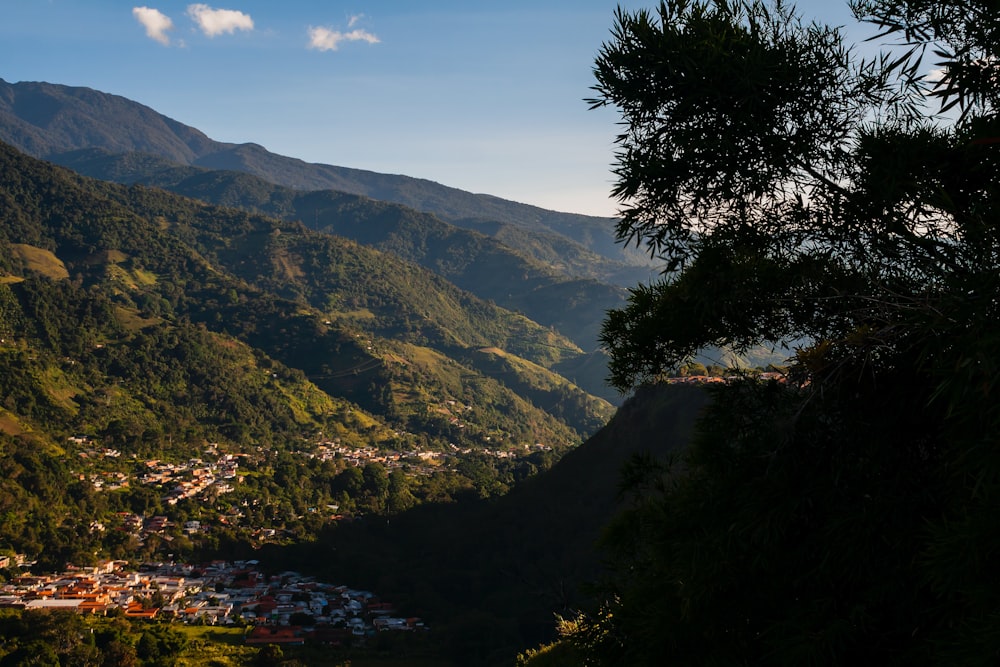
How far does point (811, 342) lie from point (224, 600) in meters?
35.4

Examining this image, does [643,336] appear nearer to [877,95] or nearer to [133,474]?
[877,95]

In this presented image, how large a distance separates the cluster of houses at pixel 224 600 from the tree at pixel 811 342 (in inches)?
1077

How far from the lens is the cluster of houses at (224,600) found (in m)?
30.8

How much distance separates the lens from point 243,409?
7731 cm

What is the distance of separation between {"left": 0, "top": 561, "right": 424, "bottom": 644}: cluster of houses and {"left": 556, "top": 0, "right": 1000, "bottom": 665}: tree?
27355mm

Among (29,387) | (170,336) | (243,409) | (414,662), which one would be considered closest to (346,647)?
(414,662)

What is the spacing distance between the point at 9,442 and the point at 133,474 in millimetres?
8201

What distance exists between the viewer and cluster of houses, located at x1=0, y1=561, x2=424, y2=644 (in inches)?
1212

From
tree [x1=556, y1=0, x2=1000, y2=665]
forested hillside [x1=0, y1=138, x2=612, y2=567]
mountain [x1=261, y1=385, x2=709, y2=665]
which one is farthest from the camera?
forested hillside [x1=0, y1=138, x2=612, y2=567]

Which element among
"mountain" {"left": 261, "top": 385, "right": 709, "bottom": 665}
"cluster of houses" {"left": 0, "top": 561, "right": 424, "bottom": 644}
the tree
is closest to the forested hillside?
"cluster of houses" {"left": 0, "top": 561, "right": 424, "bottom": 644}

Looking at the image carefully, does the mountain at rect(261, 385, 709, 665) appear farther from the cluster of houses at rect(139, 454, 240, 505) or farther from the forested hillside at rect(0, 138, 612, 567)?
the cluster of houses at rect(139, 454, 240, 505)

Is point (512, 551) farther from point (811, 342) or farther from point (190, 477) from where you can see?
point (811, 342)

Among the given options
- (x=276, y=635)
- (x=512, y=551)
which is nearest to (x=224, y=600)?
(x=276, y=635)

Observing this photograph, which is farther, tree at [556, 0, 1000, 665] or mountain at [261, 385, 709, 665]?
mountain at [261, 385, 709, 665]
